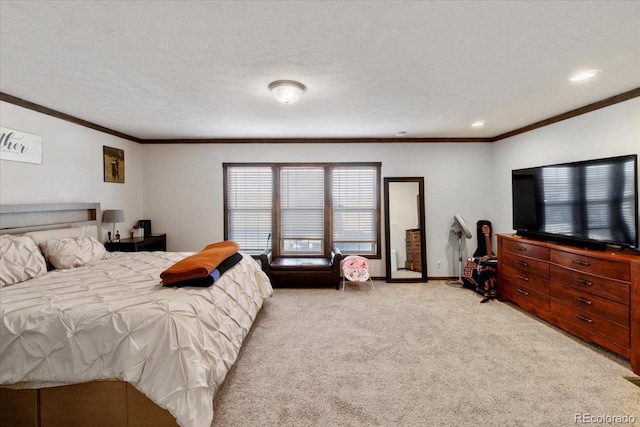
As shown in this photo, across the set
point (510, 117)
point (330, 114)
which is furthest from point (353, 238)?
point (510, 117)

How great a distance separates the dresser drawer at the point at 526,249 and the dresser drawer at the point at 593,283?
20cm

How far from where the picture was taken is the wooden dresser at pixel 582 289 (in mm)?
2520

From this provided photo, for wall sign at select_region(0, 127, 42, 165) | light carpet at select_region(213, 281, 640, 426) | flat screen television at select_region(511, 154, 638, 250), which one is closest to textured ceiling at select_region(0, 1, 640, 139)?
wall sign at select_region(0, 127, 42, 165)

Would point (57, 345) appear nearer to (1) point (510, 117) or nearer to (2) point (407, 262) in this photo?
(2) point (407, 262)

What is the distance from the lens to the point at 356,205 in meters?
5.44

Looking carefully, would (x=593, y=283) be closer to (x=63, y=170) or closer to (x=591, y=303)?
(x=591, y=303)

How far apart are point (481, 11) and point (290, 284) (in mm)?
4212

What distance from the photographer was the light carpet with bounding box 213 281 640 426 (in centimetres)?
199

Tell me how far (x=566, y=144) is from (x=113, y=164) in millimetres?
6562

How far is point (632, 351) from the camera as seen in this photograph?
2467 mm

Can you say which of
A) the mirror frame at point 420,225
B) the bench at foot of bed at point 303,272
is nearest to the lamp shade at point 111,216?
the bench at foot of bed at point 303,272

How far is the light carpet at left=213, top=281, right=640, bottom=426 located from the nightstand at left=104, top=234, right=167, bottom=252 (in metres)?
2.28

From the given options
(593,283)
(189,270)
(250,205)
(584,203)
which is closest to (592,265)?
(593,283)

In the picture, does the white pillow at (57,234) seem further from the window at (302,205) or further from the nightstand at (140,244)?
the window at (302,205)
